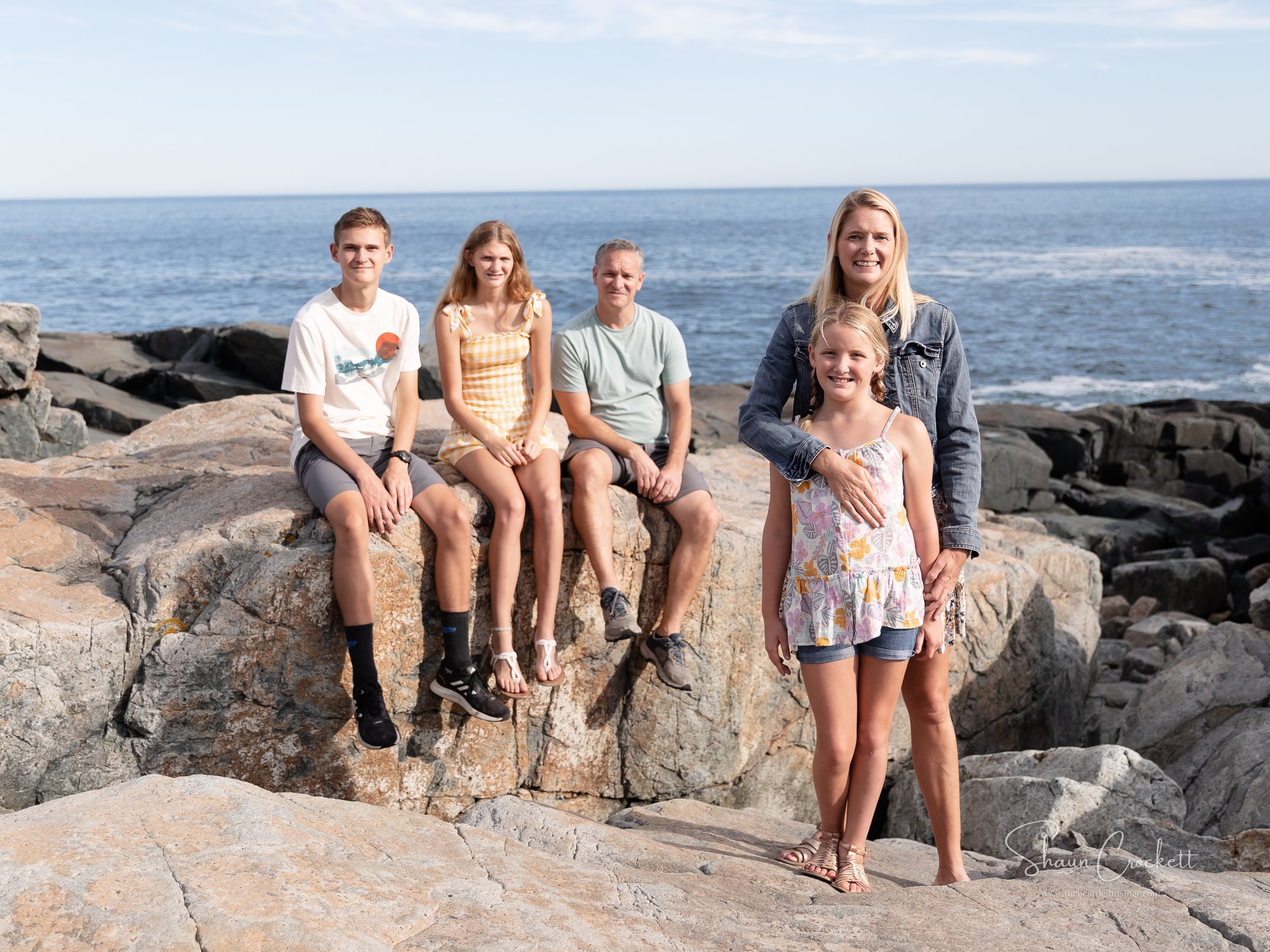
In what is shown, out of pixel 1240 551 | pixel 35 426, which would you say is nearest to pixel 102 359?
pixel 35 426

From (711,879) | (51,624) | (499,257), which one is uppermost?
(499,257)

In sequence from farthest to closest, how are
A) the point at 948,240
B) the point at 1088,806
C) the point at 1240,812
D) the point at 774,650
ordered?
the point at 948,240, the point at 1240,812, the point at 1088,806, the point at 774,650

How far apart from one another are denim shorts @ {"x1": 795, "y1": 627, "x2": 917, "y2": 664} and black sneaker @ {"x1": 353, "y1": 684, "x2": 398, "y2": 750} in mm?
1680

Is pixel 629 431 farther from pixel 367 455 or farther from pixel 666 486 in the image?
pixel 367 455

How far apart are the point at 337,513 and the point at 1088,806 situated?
3.24 meters

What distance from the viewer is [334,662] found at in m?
4.32

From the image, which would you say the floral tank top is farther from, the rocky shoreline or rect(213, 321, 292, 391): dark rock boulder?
rect(213, 321, 292, 391): dark rock boulder

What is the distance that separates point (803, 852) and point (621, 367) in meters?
2.23

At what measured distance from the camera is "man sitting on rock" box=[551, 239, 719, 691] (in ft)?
14.8

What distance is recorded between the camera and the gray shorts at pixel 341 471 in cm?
419

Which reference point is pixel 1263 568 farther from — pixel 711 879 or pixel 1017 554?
pixel 711 879

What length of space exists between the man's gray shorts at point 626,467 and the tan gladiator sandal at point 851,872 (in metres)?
1.74

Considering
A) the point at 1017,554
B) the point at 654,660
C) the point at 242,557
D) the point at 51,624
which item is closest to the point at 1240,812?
the point at 1017,554

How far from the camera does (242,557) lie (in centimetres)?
432
